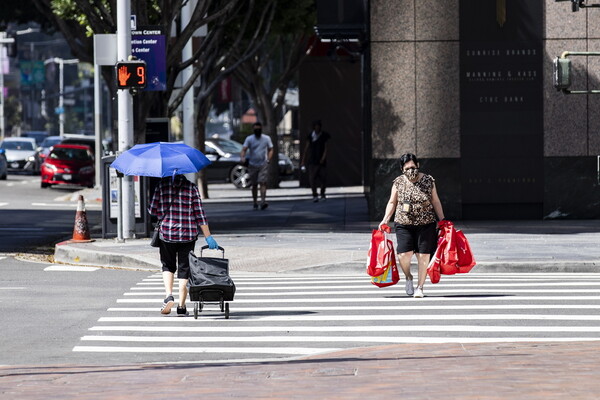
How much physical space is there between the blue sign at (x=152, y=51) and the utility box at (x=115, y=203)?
1649 mm

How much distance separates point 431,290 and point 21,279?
5490 millimetres

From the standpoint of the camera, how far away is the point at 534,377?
9.33 metres

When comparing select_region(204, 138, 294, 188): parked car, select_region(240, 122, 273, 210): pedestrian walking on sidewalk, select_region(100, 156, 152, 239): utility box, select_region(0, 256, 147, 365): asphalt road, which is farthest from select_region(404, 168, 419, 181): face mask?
select_region(204, 138, 294, 188): parked car

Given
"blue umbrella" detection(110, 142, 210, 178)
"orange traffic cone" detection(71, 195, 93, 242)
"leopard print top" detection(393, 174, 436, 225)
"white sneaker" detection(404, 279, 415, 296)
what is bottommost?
"white sneaker" detection(404, 279, 415, 296)

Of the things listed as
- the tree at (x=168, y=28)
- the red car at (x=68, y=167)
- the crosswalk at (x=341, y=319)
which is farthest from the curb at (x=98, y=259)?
the red car at (x=68, y=167)

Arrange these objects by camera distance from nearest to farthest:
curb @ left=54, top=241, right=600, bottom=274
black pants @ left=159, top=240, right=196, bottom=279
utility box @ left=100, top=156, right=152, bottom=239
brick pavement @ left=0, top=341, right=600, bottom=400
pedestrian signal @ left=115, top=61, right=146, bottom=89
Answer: brick pavement @ left=0, top=341, right=600, bottom=400, black pants @ left=159, top=240, right=196, bottom=279, curb @ left=54, top=241, right=600, bottom=274, pedestrian signal @ left=115, top=61, right=146, bottom=89, utility box @ left=100, top=156, right=152, bottom=239

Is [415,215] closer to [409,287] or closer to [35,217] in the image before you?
[409,287]

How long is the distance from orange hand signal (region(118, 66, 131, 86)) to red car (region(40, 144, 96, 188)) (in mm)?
26094

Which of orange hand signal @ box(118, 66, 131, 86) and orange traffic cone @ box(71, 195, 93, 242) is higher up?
orange hand signal @ box(118, 66, 131, 86)

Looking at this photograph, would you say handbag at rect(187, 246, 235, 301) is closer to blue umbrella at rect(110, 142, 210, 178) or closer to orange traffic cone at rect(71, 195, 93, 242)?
blue umbrella at rect(110, 142, 210, 178)

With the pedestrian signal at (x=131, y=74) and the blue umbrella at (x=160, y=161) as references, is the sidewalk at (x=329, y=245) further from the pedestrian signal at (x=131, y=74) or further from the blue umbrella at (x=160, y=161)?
the blue umbrella at (x=160, y=161)

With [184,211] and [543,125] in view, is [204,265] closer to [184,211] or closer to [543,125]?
[184,211]

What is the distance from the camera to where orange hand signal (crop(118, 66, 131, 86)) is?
2220 centimetres


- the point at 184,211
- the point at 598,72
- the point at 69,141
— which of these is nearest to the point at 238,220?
the point at 598,72
